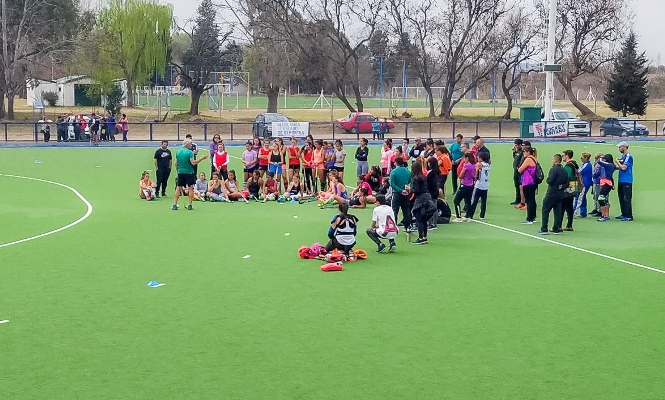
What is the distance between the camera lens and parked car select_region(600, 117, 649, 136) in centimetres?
5234

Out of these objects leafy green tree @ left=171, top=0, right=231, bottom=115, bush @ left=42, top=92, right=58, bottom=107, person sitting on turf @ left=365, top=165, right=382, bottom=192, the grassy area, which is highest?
leafy green tree @ left=171, top=0, right=231, bottom=115

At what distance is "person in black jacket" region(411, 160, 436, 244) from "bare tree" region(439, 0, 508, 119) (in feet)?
159

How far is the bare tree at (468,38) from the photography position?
2589 inches

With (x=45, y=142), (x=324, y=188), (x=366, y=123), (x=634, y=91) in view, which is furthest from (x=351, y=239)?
(x=634, y=91)

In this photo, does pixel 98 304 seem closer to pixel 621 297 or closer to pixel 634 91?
pixel 621 297

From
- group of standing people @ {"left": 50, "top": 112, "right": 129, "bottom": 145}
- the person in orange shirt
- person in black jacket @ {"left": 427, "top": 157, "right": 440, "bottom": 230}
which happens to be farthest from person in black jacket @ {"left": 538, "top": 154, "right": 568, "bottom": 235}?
group of standing people @ {"left": 50, "top": 112, "right": 129, "bottom": 145}

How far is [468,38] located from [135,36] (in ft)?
87.2

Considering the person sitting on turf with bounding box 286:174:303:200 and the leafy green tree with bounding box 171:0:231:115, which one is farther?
the leafy green tree with bounding box 171:0:231:115

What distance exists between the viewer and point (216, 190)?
2416 cm

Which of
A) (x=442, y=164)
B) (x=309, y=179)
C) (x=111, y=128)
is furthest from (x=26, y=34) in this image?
(x=442, y=164)

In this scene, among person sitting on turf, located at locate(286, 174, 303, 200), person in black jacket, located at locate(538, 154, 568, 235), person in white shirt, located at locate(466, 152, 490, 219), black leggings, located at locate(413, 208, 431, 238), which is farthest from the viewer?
person sitting on turf, located at locate(286, 174, 303, 200)

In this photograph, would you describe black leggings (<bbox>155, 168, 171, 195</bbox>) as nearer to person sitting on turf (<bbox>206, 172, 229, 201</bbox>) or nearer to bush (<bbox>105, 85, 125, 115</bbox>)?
person sitting on turf (<bbox>206, 172, 229, 201</bbox>)

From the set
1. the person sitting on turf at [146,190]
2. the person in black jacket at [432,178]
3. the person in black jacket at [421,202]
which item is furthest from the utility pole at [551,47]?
the person in black jacket at [421,202]

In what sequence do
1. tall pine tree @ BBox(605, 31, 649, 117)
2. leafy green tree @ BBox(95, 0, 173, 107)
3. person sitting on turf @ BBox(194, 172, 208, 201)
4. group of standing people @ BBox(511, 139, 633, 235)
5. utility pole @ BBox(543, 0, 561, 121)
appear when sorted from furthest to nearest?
1. leafy green tree @ BBox(95, 0, 173, 107)
2. tall pine tree @ BBox(605, 31, 649, 117)
3. utility pole @ BBox(543, 0, 561, 121)
4. person sitting on turf @ BBox(194, 172, 208, 201)
5. group of standing people @ BBox(511, 139, 633, 235)
